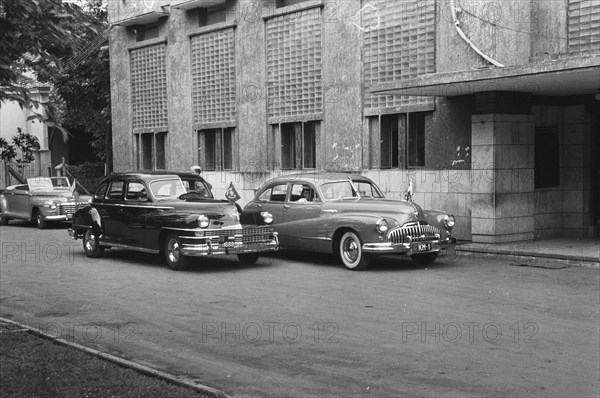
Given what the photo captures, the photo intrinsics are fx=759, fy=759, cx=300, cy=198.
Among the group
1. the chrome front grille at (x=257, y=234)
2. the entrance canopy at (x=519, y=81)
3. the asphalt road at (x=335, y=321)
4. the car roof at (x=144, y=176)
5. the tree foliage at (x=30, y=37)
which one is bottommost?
the asphalt road at (x=335, y=321)

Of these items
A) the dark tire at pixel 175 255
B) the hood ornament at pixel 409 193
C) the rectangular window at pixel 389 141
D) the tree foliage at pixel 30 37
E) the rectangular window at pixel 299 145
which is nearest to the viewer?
the tree foliage at pixel 30 37

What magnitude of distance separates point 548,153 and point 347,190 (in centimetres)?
571

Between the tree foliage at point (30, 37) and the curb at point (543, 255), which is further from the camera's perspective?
the curb at point (543, 255)

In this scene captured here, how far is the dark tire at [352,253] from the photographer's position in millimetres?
13703

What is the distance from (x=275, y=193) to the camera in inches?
625

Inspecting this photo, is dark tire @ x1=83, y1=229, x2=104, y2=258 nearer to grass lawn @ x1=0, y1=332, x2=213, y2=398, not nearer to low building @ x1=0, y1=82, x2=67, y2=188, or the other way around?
grass lawn @ x1=0, y1=332, x2=213, y2=398

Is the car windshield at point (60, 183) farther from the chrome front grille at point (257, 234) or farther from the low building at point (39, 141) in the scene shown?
the chrome front grille at point (257, 234)

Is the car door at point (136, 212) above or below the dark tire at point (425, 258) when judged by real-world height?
above

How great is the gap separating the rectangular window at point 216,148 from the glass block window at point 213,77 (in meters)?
0.43

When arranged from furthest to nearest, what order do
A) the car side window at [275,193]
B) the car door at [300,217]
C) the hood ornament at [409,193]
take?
1. the hood ornament at [409,193]
2. the car side window at [275,193]
3. the car door at [300,217]

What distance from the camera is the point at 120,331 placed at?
8.84 m

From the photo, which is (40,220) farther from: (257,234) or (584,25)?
(584,25)

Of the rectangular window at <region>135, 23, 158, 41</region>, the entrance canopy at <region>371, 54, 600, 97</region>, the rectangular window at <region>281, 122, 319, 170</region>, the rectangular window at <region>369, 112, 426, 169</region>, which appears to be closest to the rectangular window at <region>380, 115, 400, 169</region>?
the rectangular window at <region>369, 112, 426, 169</region>

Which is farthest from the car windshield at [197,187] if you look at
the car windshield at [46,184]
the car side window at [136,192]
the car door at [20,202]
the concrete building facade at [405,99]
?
the car windshield at [46,184]
